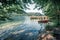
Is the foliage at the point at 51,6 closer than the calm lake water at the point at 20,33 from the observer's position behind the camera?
Yes

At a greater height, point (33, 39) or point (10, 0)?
point (10, 0)

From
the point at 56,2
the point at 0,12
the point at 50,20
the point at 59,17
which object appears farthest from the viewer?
the point at 0,12

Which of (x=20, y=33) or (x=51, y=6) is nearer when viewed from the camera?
(x=51, y=6)

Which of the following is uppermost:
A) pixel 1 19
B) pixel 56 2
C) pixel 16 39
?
pixel 56 2

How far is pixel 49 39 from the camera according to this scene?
27.7ft

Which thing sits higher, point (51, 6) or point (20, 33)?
point (51, 6)

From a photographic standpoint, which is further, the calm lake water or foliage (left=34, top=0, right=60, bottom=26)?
the calm lake water

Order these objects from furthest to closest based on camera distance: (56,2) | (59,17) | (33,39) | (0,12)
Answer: (0,12) < (59,17) < (33,39) < (56,2)

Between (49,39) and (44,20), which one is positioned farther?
(44,20)

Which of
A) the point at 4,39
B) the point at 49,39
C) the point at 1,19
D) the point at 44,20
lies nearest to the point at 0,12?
the point at 1,19

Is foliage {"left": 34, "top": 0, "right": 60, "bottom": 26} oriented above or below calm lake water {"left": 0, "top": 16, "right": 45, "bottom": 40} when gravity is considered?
above

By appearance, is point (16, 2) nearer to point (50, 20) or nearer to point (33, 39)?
point (33, 39)

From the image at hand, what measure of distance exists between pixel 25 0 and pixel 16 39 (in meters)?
2.52

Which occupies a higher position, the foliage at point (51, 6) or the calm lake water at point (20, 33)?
the foliage at point (51, 6)
